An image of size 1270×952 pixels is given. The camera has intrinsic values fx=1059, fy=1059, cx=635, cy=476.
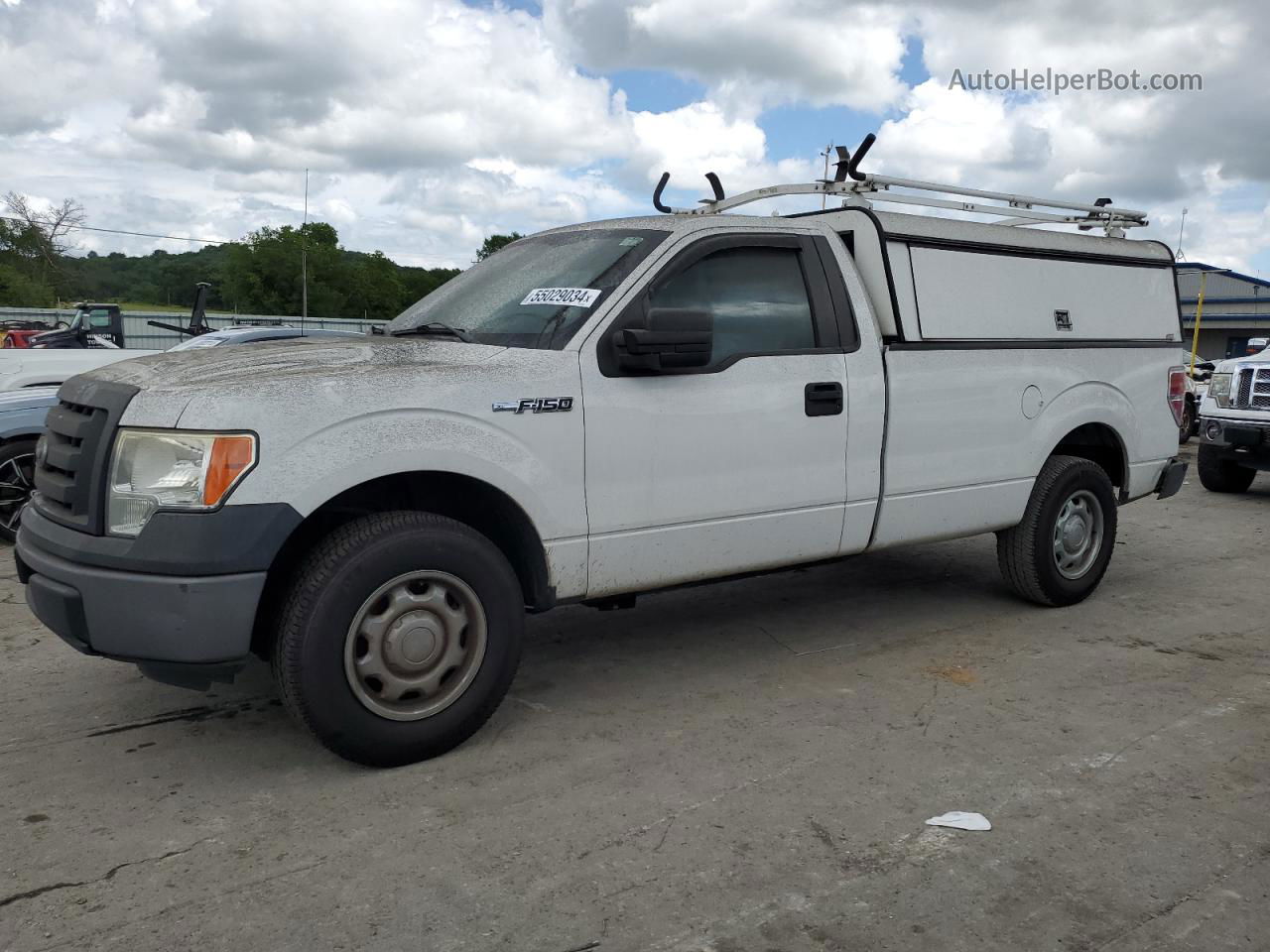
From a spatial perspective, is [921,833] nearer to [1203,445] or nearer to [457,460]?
[457,460]

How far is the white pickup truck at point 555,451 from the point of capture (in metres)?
3.28

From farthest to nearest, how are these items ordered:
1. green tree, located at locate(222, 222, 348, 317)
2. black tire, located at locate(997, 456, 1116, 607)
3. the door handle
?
green tree, located at locate(222, 222, 348, 317) → black tire, located at locate(997, 456, 1116, 607) → the door handle

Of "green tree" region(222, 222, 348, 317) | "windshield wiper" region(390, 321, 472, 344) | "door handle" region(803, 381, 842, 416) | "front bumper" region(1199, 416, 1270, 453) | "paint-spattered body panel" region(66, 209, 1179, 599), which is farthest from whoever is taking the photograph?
"green tree" region(222, 222, 348, 317)

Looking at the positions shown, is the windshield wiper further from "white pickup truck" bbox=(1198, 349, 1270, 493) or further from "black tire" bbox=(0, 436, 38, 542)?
"white pickup truck" bbox=(1198, 349, 1270, 493)

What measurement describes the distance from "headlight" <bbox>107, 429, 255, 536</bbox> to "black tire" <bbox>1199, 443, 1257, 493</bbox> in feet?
33.6

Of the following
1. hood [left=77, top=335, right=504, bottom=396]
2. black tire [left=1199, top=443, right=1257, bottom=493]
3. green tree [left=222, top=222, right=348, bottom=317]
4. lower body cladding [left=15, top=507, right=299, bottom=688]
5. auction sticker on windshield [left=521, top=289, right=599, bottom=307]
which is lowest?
black tire [left=1199, top=443, right=1257, bottom=493]

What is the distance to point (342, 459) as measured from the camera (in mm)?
3395

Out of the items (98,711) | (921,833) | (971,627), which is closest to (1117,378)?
(971,627)

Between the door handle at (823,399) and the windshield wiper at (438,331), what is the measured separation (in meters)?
1.42

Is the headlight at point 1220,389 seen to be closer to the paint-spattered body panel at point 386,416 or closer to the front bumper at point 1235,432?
the front bumper at point 1235,432

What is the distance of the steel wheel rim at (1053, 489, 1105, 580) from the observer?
5.72m

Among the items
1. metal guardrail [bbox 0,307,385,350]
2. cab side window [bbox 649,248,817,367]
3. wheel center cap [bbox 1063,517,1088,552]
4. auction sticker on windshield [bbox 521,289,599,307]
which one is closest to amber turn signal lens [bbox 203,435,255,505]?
auction sticker on windshield [bbox 521,289,599,307]

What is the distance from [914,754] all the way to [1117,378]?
10.1 ft

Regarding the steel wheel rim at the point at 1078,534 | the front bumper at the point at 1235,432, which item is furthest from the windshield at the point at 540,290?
the front bumper at the point at 1235,432
